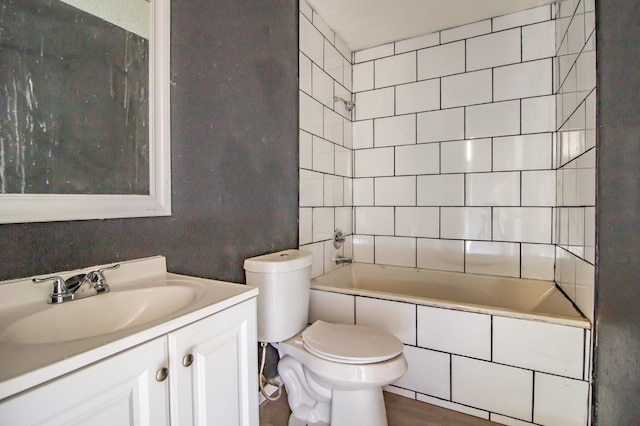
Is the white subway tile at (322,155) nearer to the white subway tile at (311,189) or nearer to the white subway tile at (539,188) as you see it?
the white subway tile at (311,189)

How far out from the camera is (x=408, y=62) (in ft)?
7.96

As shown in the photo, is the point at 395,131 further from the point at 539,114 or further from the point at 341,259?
the point at 341,259

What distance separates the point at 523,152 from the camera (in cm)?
209

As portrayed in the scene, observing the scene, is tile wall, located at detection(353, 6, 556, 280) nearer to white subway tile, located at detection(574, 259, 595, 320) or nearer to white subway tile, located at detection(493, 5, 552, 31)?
white subway tile, located at detection(493, 5, 552, 31)

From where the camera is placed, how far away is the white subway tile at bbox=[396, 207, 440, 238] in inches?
92.6

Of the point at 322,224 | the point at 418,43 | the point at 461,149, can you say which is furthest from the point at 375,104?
the point at 322,224

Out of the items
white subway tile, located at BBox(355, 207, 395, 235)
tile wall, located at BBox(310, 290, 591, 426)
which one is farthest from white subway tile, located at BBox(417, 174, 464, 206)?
tile wall, located at BBox(310, 290, 591, 426)

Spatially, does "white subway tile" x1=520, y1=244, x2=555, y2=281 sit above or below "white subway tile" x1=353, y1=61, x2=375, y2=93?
below

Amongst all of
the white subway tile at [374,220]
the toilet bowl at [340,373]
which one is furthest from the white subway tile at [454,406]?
the white subway tile at [374,220]

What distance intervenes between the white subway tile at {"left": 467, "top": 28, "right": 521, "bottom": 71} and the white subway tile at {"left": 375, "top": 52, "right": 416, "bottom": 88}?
41 centimetres

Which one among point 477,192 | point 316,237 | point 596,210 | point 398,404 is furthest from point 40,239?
point 477,192

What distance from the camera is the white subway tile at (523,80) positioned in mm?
2023

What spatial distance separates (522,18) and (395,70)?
0.88 metres

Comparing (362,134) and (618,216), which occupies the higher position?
(362,134)
